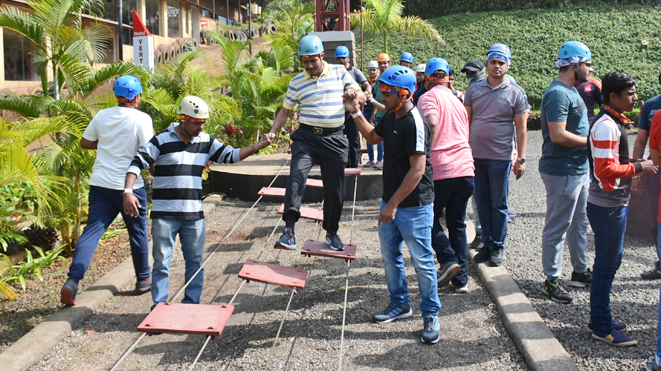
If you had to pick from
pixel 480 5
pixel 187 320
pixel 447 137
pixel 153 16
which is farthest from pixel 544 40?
pixel 187 320

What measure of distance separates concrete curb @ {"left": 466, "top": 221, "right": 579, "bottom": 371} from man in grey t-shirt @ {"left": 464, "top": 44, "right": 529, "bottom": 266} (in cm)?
39

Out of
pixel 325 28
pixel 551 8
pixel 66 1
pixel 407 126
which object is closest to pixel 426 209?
pixel 407 126

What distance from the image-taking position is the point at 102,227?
4797 millimetres

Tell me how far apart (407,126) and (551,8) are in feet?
110

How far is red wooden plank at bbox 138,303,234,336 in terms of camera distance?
3393 millimetres

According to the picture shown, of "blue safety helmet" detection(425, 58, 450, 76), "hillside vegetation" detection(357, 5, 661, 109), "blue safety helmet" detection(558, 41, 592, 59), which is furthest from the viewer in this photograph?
"hillside vegetation" detection(357, 5, 661, 109)

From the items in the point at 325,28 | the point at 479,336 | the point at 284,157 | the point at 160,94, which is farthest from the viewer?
the point at 325,28

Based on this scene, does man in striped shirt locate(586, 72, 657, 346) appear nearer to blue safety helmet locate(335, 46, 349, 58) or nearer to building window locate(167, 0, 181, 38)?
blue safety helmet locate(335, 46, 349, 58)

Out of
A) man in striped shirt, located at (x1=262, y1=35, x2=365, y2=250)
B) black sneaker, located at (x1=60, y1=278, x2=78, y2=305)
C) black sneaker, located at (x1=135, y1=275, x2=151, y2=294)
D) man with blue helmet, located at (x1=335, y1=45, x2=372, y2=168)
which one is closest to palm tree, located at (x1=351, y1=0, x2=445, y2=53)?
man with blue helmet, located at (x1=335, y1=45, x2=372, y2=168)

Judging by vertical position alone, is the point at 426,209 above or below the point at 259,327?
above

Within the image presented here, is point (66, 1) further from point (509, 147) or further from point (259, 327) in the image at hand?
point (509, 147)

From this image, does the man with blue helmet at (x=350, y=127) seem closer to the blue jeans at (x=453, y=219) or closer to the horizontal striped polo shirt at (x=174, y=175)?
the blue jeans at (x=453, y=219)

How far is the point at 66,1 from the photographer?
6.51 m

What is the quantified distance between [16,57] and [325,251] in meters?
17.7
